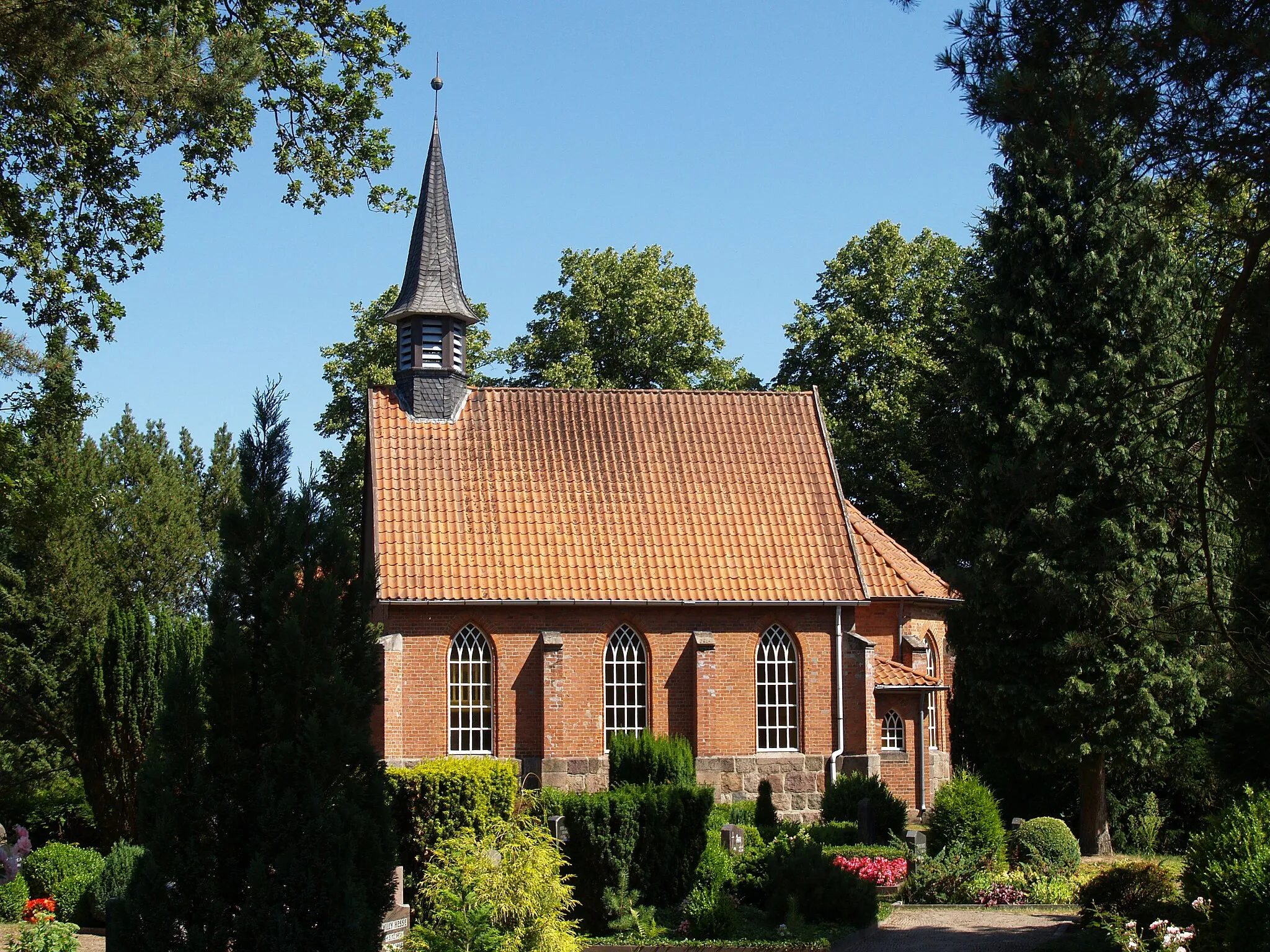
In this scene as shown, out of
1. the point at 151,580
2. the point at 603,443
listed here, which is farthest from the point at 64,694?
the point at 603,443

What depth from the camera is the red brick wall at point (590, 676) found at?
79.4ft

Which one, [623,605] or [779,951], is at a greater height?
[623,605]

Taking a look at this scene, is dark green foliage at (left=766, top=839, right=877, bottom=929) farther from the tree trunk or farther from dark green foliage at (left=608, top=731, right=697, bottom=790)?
the tree trunk

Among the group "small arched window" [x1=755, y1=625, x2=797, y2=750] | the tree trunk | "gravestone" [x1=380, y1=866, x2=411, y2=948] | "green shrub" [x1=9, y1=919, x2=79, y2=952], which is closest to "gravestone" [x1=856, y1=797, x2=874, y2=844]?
"small arched window" [x1=755, y1=625, x2=797, y2=750]

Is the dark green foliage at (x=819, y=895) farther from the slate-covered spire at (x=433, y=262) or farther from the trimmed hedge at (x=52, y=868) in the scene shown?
the slate-covered spire at (x=433, y=262)

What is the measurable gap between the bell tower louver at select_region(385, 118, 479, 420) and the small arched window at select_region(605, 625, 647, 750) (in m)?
6.04

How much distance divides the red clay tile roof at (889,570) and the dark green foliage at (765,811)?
6937mm

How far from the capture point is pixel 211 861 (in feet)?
29.4

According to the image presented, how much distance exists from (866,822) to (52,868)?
1249 centimetres

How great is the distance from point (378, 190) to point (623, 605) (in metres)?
12.8

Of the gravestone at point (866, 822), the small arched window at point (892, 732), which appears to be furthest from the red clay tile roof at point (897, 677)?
the gravestone at point (866, 822)

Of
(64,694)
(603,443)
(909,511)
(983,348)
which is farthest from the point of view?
(909,511)

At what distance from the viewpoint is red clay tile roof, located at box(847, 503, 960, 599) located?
27062 millimetres

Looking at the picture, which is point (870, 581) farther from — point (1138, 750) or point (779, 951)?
point (779, 951)
